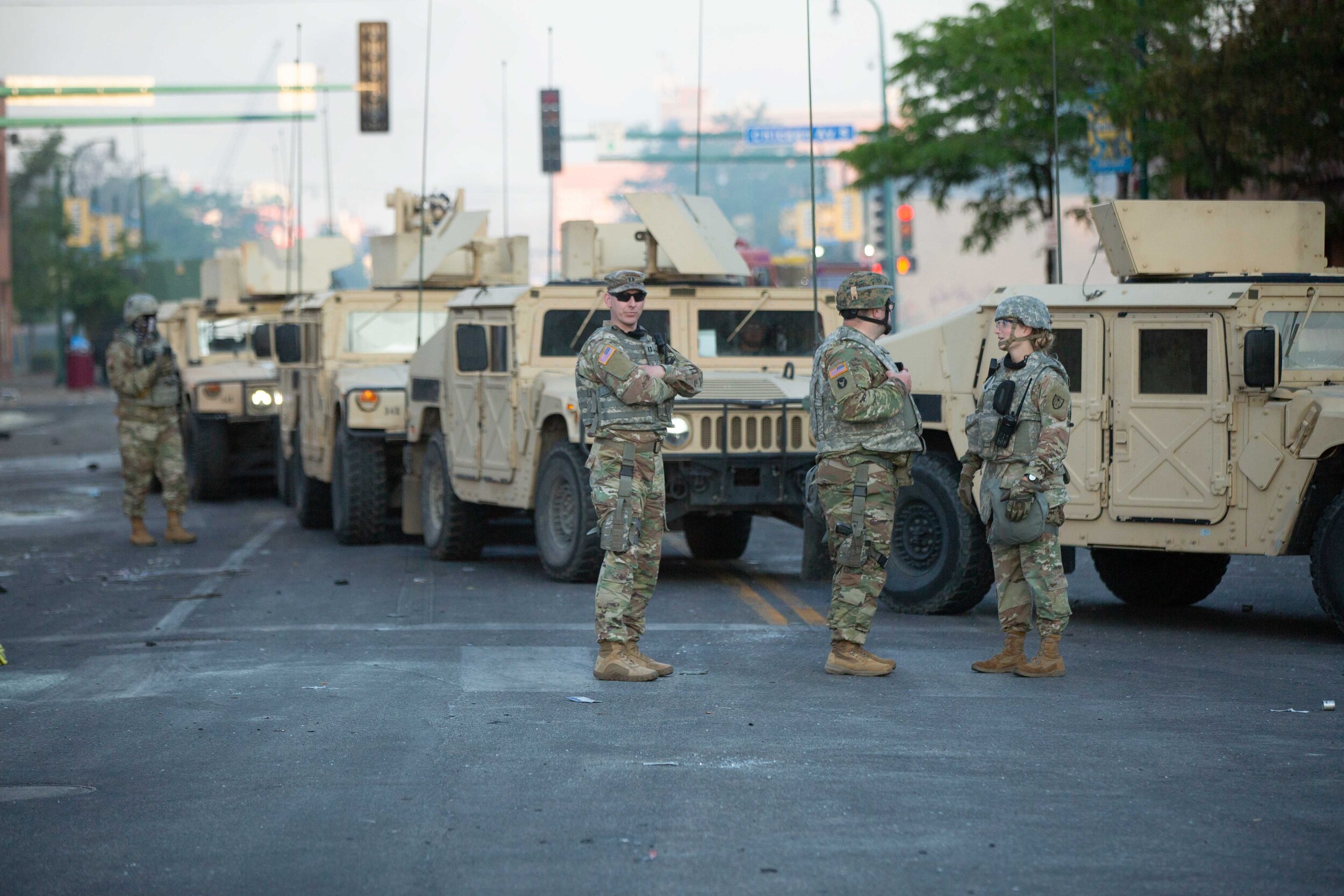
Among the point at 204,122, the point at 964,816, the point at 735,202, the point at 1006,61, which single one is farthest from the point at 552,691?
the point at 735,202

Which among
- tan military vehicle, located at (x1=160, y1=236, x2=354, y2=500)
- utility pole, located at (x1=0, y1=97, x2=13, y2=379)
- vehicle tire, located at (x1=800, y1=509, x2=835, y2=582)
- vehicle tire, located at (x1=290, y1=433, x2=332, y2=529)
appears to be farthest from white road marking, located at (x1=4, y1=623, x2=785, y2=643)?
utility pole, located at (x1=0, y1=97, x2=13, y2=379)

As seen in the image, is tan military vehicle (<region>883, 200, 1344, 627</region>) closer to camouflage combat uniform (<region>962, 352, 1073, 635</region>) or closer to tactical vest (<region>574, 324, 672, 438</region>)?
camouflage combat uniform (<region>962, 352, 1073, 635</region>)

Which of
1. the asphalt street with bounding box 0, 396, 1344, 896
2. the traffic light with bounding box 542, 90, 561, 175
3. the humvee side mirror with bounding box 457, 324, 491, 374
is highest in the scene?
the traffic light with bounding box 542, 90, 561, 175

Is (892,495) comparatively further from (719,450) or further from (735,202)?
→ (735,202)

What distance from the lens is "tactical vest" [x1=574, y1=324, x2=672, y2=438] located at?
797 cm

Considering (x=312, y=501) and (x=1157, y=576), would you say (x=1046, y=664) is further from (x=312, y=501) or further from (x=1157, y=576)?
(x=312, y=501)

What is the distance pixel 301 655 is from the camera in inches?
352

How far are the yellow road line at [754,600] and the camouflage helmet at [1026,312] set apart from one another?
262 cm

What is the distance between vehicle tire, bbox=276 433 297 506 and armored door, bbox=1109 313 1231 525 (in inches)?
411

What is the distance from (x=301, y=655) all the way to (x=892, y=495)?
3.02m

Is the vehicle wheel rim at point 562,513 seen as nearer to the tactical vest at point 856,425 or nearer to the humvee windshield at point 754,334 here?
the humvee windshield at point 754,334

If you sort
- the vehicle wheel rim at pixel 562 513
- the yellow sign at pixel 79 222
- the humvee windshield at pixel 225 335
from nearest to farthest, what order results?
the vehicle wheel rim at pixel 562 513 → the humvee windshield at pixel 225 335 → the yellow sign at pixel 79 222

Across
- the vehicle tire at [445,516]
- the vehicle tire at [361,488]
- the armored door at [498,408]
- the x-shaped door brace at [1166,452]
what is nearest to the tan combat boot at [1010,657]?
the x-shaped door brace at [1166,452]

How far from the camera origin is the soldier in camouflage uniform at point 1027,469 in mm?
7855
